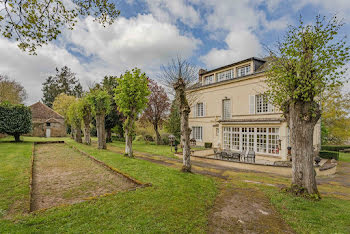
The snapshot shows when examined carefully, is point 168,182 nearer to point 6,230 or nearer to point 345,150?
point 6,230

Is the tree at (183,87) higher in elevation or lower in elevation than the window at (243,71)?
lower

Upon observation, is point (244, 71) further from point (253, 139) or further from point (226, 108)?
point (253, 139)

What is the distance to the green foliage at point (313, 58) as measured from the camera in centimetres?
609

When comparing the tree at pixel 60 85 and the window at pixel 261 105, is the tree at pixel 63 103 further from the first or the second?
the window at pixel 261 105

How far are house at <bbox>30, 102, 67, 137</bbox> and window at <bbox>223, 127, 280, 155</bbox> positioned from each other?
110ft

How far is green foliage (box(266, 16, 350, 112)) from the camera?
6094 millimetres

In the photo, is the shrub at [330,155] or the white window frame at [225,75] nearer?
the shrub at [330,155]

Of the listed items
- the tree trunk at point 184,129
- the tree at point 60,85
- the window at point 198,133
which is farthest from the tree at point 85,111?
the tree at point 60,85

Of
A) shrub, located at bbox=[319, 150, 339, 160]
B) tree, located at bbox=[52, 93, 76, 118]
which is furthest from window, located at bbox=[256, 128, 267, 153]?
tree, located at bbox=[52, 93, 76, 118]

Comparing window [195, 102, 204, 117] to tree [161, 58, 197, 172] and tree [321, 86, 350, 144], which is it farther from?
tree [321, 86, 350, 144]

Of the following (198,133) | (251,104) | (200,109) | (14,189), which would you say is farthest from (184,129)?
(198,133)

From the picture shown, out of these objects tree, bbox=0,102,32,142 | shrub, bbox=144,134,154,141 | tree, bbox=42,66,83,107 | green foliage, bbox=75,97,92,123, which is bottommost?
shrub, bbox=144,134,154,141

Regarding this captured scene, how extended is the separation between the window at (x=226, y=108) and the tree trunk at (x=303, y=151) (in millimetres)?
13877

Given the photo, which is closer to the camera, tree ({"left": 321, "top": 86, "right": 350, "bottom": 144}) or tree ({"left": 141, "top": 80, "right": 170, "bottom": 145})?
tree ({"left": 141, "top": 80, "right": 170, "bottom": 145})
